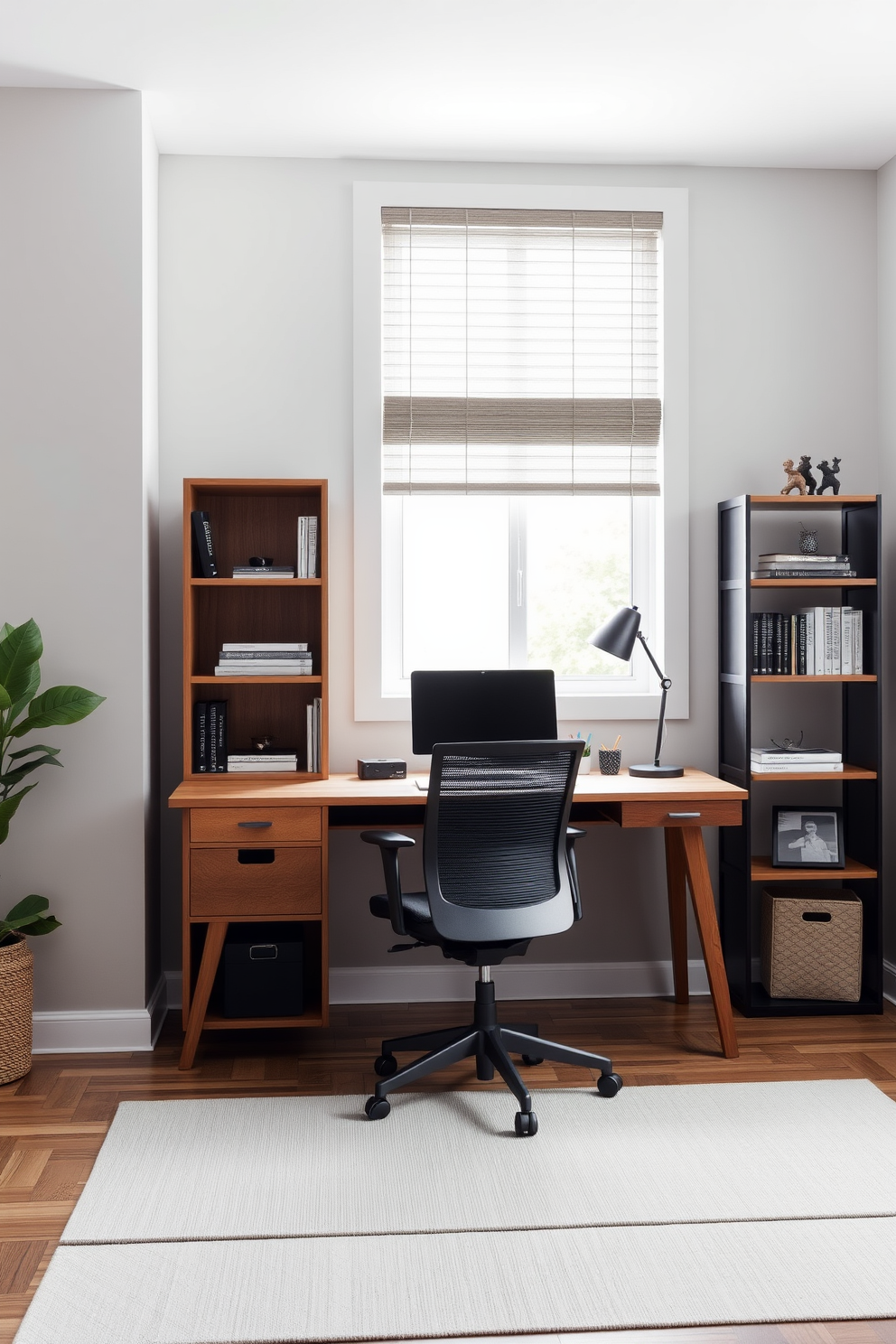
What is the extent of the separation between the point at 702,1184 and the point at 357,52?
322 cm

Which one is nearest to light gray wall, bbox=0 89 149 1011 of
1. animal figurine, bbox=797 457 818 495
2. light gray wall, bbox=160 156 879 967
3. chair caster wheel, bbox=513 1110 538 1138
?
light gray wall, bbox=160 156 879 967

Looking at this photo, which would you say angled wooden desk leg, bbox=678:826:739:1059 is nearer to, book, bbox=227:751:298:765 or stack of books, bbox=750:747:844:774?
stack of books, bbox=750:747:844:774

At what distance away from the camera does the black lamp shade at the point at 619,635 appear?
141 inches

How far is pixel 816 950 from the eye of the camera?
12.1ft

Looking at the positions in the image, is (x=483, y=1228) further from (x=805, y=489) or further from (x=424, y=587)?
(x=805, y=489)

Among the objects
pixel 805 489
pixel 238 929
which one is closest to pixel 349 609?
pixel 238 929

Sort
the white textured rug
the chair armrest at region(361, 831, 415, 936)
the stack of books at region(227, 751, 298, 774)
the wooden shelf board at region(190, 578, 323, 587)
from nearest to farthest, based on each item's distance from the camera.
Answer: the white textured rug < the chair armrest at region(361, 831, 415, 936) < the wooden shelf board at region(190, 578, 323, 587) < the stack of books at region(227, 751, 298, 774)

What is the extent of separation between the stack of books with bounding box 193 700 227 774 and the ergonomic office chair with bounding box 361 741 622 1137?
2.71 ft

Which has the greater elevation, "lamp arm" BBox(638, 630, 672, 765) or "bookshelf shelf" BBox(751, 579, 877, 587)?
"bookshelf shelf" BBox(751, 579, 877, 587)

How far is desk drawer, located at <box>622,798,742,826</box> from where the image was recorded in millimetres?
3305

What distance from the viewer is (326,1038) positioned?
3.48m

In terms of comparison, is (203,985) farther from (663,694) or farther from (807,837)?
(807,837)

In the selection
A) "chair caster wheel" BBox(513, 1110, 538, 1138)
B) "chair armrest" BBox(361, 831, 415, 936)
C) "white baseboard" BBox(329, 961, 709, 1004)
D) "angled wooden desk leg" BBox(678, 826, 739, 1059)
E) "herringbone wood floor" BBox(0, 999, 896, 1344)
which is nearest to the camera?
"herringbone wood floor" BBox(0, 999, 896, 1344)

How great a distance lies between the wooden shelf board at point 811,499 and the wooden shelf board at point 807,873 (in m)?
1.25
